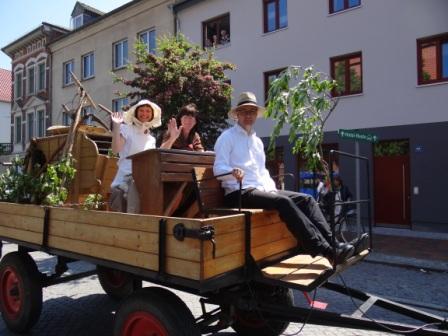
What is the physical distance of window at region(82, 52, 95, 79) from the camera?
77.0 feet

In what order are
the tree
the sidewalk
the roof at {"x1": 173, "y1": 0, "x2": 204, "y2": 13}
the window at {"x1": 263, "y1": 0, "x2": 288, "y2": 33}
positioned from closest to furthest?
the sidewalk
the tree
the window at {"x1": 263, "y1": 0, "x2": 288, "y2": 33}
the roof at {"x1": 173, "y1": 0, "x2": 204, "y2": 13}

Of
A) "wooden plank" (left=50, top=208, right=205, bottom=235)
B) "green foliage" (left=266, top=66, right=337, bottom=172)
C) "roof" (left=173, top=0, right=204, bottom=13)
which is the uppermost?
"roof" (left=173, top=0, right=204, bottom=13)

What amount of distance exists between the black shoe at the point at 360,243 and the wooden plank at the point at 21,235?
2.74m

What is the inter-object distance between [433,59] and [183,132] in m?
10.1

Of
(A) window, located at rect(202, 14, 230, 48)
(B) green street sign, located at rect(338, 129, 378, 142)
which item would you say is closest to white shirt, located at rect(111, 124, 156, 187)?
(B) green street sign, located at rect(338, 129, 378, 142)

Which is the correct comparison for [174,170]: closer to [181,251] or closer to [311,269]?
[181,251]

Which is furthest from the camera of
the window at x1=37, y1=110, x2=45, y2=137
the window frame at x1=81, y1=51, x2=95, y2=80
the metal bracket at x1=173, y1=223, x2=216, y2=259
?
the window at x1=37, y1=110, x2=45, y2=137

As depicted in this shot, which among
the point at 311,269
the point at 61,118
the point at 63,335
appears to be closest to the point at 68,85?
the point at 61,118

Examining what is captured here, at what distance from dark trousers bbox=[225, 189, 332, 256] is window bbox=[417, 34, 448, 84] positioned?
10.4 metres

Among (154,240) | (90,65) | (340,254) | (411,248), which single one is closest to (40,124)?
(90,65)

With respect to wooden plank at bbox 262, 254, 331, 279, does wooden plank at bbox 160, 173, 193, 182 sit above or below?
above

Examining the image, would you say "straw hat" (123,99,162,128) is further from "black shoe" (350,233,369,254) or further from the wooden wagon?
"black shoe" (350,233,369,254)

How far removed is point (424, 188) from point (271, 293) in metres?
9.86

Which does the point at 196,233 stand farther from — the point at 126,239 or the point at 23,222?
the point at 23,222
